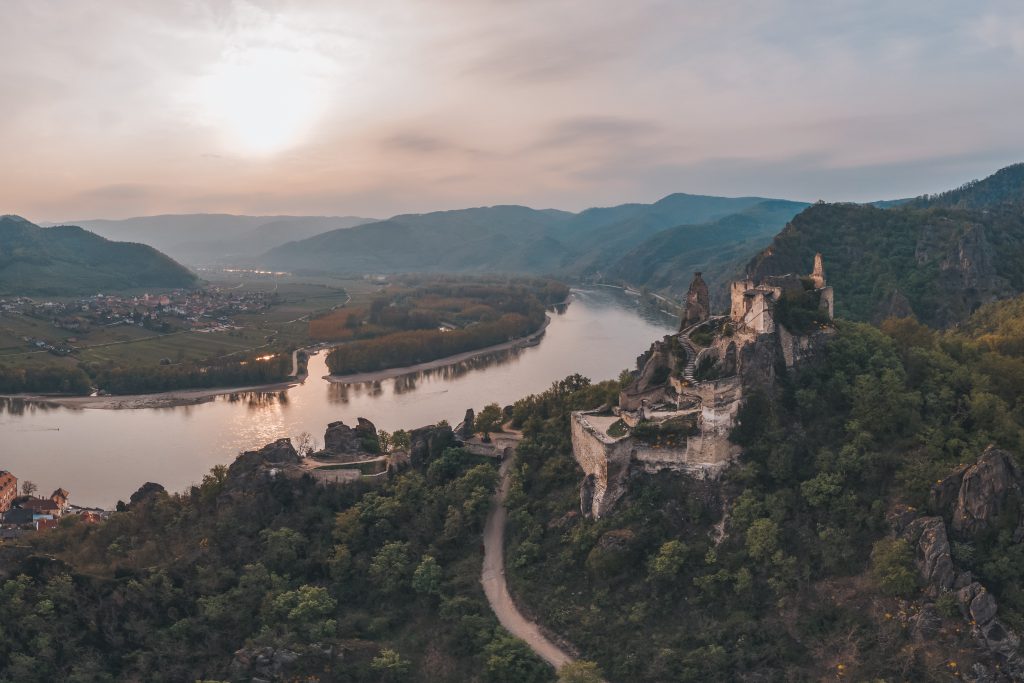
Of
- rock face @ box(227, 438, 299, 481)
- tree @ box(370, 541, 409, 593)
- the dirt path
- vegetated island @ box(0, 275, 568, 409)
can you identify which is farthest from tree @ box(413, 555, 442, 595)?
vegetated island @ box(0, 275, 568, 409)

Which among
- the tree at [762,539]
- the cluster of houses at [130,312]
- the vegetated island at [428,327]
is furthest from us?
the cluster of houses at [130,312]

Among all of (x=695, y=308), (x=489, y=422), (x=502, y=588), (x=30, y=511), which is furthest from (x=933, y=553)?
(x=30, y=511)

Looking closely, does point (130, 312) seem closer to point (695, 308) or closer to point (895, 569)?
point (695, 308)

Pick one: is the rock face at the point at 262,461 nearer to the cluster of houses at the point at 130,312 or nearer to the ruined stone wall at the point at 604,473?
the ruined stone wall at the point at 604,473

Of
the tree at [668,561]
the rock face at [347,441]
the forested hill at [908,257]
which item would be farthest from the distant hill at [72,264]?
the tree at [668,561]

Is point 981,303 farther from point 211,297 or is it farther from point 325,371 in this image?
point 211,297

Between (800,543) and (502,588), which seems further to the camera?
(502,588)

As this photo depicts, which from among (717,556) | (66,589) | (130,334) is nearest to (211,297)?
(130,334)
